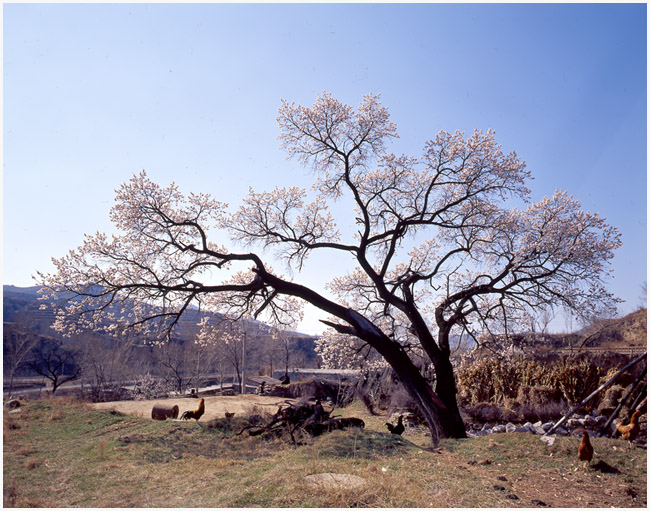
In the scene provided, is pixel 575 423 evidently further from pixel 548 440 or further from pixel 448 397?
pixel 548 440

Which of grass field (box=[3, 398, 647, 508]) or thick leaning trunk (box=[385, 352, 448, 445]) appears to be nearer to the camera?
grass field (box=[3, 398, 647, 508])

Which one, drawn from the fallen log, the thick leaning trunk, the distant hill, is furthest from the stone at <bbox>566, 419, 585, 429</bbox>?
the distant hill

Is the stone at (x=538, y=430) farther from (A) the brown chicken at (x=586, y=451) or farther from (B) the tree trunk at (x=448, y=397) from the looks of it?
(A) the brown chicken at (x=586, y=451)

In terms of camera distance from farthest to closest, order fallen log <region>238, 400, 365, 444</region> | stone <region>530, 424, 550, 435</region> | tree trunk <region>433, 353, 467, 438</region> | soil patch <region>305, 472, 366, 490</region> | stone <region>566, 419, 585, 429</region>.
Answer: stone <region>566, 419, 585, 429</region>
stone <region>530, 424, 550, 435</region>
tree trunk <region>433, 353, 467, 438</region>
fallen log <region>238, 400, 365, 444</region>
soil patch <region>305, 472, 366, 490</region>

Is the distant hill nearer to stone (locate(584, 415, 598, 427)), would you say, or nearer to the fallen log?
the fallen log

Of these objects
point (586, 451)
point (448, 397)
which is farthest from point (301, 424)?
point (586, 451)

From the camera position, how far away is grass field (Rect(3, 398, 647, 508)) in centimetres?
538

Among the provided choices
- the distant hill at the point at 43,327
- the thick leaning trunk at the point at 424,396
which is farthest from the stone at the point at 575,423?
the distant hill at the point at 43,327

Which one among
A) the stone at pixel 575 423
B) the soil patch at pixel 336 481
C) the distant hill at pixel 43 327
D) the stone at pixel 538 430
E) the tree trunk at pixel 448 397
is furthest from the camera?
the distant hill at pixel 43 327

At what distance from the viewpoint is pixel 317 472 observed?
614cm

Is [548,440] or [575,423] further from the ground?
[548,440]

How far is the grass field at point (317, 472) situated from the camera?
5.38m

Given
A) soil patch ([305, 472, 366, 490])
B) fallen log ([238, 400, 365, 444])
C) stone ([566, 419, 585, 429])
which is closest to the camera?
soil patch ([305, 472, 366, 490])

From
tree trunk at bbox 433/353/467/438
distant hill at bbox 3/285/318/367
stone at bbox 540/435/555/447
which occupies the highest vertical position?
distant hill at bbox 3/285/318/367
